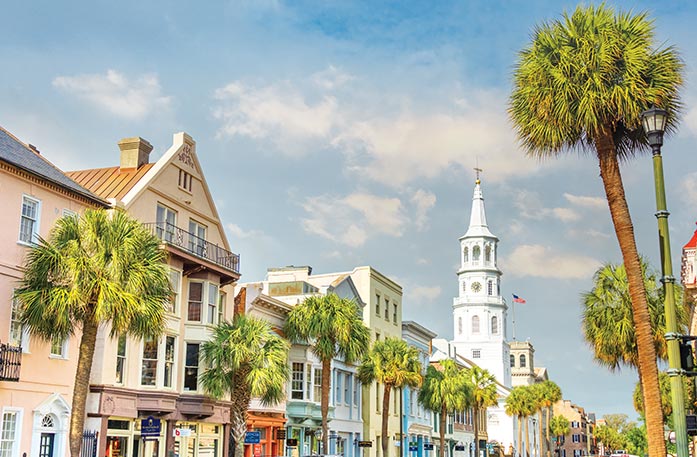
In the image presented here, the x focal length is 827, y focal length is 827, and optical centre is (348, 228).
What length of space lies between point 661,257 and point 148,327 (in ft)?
56.3

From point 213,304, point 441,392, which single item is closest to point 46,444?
point 213,304

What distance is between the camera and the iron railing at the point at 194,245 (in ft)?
119

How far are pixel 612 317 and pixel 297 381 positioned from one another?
19.6 meters

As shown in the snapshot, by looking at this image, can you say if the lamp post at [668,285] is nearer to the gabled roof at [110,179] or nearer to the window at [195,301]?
the gabled roof at [110,179]

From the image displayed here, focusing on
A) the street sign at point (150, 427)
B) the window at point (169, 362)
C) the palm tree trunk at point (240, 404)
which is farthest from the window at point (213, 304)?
the street sign at point (150, 427)

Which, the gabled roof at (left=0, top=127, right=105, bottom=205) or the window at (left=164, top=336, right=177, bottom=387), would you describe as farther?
the window at (left=164, top=336, right=177, bottom=387)

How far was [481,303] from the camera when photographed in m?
117

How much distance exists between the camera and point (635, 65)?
67.2 ft

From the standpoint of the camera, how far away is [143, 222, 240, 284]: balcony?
1422 inches

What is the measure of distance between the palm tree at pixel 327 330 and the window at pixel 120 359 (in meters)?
12.5

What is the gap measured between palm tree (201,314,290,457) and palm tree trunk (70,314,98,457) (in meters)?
9.85

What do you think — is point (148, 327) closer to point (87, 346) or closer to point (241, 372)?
point (87, 346)

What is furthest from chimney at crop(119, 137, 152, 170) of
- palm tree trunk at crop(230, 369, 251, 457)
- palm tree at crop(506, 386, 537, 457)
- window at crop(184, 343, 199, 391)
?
palm tree at crop(506, 386, 537, 457)

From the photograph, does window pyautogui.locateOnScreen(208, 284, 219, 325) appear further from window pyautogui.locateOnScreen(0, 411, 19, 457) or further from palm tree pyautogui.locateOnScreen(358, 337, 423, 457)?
palm tree pyautogui.locateOnScreen(358, 337, 423, 457)
